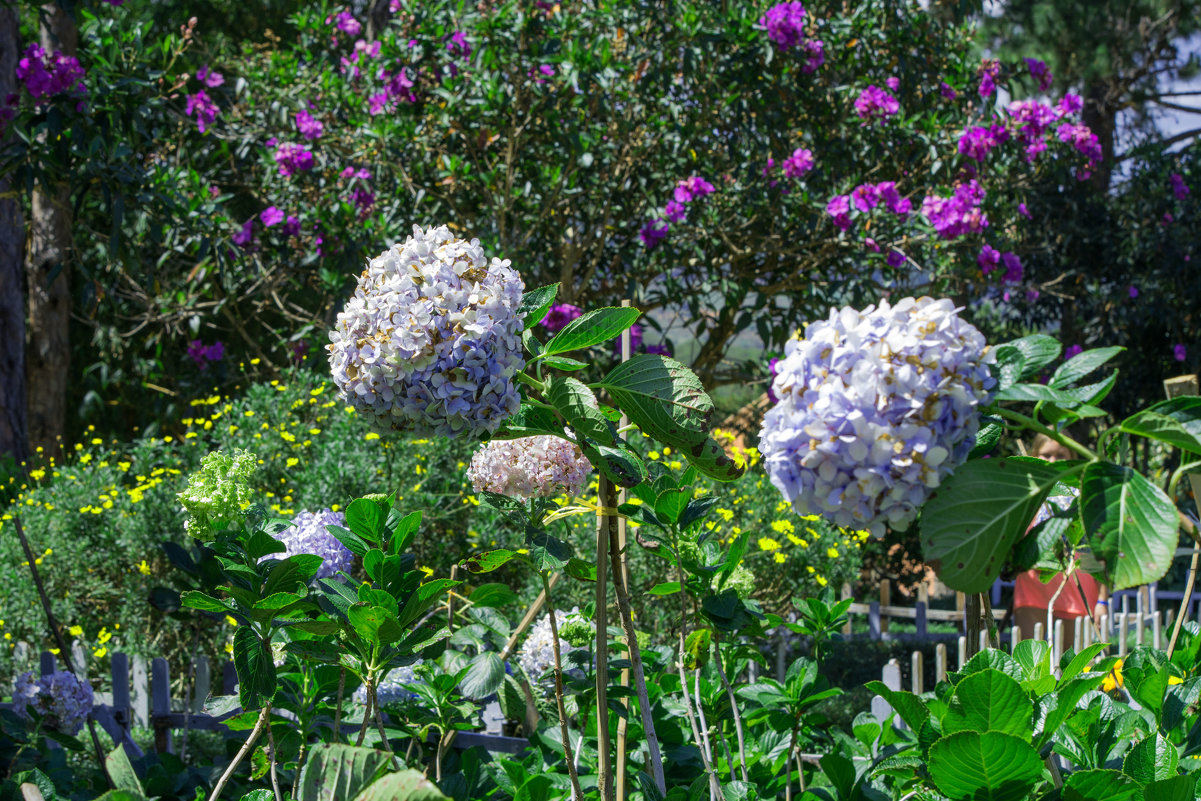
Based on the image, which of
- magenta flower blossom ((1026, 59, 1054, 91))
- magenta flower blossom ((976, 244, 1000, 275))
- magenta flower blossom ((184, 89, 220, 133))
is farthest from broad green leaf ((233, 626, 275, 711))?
magenta flower blossom ((1026, 59, 1054, 91))

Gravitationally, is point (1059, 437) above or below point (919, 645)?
above

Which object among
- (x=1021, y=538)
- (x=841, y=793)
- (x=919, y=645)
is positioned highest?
(x=1021, y=538)

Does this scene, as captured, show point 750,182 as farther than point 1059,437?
Yes

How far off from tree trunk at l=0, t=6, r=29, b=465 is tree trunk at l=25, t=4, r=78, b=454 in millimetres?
352

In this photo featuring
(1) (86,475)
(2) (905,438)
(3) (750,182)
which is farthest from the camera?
(3) (750,182)

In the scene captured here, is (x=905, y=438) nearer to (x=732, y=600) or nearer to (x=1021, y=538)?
(x=1021, y=538)

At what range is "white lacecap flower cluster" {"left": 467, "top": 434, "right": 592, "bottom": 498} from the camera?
1216 mm

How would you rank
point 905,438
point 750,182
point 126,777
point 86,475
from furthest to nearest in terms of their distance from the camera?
point 750,182 → point 86,475 → point 126,777 → point 905,438

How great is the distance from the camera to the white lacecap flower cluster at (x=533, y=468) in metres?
1.22

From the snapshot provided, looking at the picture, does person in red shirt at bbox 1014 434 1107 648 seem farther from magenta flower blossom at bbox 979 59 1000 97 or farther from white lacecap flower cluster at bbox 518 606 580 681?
white lacecap flower cluster at bbox 518 606 580 681

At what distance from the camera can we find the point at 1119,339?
7609 millimetres

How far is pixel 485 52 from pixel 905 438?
13.8 feet

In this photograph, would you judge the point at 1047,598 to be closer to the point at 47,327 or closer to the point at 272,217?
the point at 272,217

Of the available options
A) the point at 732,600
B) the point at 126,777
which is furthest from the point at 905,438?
the point at 126,777
